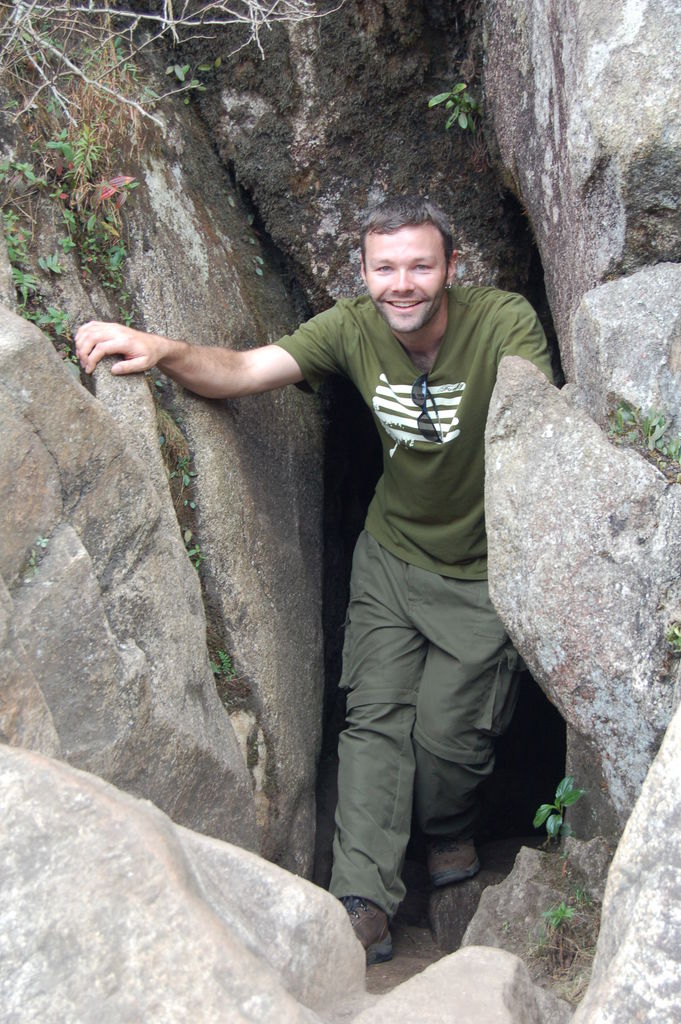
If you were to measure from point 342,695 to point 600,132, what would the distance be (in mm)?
2692


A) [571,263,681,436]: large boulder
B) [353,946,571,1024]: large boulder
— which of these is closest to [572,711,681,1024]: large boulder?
[353,946,571,1024]: large boulder

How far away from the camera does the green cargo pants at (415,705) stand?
3.73 meters

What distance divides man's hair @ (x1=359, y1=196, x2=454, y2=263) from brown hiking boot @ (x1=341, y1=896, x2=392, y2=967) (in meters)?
2.17

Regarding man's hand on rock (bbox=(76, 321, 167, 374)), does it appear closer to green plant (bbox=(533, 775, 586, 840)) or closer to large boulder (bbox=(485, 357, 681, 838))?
large boulder (bbox=(485, 357, 681, 838))

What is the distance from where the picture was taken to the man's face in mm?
3469

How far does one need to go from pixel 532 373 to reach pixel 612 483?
1.58ft

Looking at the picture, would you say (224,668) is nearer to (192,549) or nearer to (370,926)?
(192,549)

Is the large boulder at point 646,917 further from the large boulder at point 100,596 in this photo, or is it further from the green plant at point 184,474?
the green plant at point 184,474

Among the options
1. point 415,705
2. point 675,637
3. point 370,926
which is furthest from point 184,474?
point 675,637

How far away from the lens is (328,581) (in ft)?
15.2

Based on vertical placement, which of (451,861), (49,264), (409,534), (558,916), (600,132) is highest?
(600,132)

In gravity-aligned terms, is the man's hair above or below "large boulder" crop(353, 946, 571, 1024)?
above

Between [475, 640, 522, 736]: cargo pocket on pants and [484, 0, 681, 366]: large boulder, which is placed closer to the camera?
[484, 0, 681, 366]: large boulder

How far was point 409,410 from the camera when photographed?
3.66m
